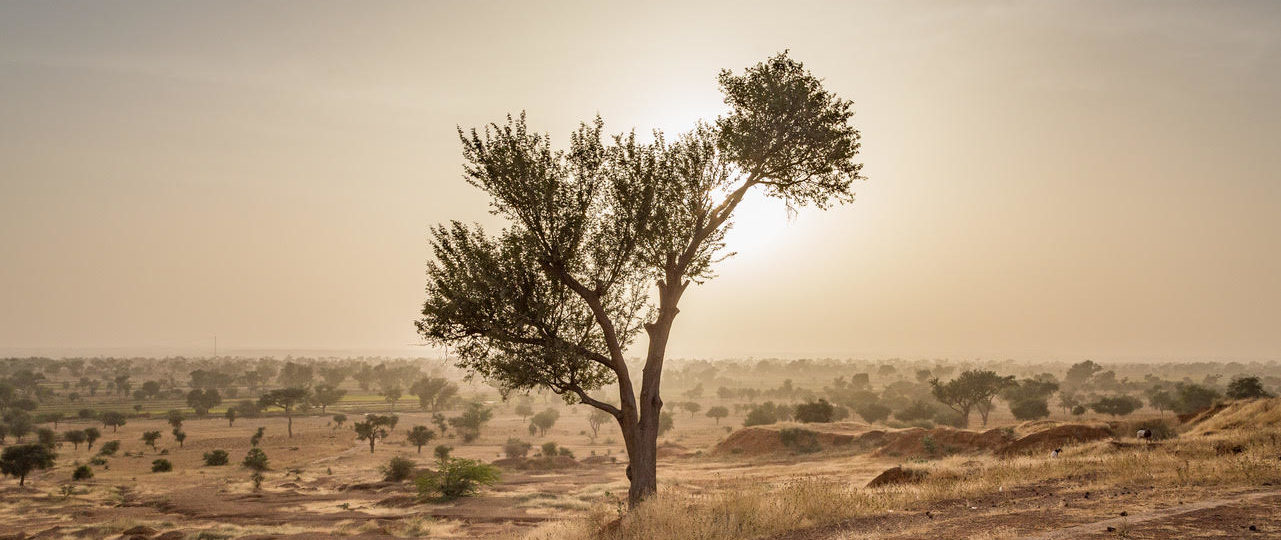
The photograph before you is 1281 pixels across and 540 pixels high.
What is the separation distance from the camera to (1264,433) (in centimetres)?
2214

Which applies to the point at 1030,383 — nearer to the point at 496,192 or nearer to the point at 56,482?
the point at 496,192

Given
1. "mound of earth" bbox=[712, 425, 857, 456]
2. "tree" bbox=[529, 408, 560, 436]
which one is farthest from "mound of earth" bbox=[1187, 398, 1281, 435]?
"tree" bbox=[529, 408, 560, 436]

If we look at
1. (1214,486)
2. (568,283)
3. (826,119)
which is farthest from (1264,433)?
(568,283)

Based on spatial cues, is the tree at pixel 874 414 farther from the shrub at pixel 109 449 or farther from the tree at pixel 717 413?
the shrub at pixel 109 449

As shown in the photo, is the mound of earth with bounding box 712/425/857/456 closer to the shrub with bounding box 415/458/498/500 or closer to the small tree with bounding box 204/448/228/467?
the shrub with bounding box 415/458/498/500

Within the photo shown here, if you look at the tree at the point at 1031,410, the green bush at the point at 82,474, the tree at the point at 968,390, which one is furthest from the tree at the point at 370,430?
the tree at the point at 1031,410

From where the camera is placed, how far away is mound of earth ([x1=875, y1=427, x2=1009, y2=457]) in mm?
41938

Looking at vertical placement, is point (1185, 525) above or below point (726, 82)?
below

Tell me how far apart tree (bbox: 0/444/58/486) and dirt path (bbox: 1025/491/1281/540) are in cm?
7476

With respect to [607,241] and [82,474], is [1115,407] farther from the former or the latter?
[82,474]

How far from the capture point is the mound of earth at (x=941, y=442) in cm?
4194

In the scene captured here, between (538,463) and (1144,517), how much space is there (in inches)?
2160

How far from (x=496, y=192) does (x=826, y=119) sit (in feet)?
33.9

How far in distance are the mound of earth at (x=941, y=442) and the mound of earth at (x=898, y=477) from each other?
835 inches
